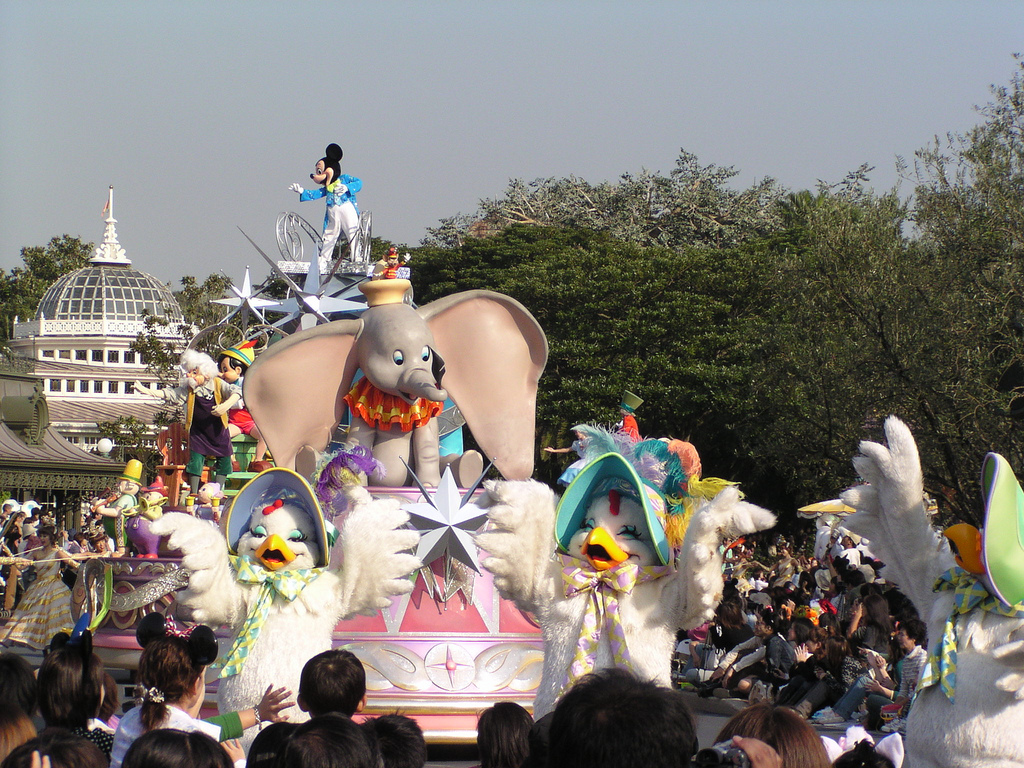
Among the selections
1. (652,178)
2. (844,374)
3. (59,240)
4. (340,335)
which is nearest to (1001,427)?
(844,374)

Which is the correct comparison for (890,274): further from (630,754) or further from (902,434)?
(630,754)

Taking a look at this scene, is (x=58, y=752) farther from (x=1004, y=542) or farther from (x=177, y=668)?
(x=1004, y=542)

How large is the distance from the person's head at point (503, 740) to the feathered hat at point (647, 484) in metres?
2.20

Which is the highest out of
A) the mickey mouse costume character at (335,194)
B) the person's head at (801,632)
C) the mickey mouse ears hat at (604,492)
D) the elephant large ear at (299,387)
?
the mickey mouse costume character at (335,194)

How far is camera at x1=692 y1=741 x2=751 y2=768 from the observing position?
267cm

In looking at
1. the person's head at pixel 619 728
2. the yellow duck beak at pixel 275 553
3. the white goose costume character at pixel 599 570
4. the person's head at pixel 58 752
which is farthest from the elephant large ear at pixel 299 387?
the person's head at pixel 619 728

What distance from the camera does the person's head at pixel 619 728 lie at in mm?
2291

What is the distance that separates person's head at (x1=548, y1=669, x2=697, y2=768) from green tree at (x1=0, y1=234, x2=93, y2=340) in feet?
168

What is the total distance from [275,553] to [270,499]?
0.43m

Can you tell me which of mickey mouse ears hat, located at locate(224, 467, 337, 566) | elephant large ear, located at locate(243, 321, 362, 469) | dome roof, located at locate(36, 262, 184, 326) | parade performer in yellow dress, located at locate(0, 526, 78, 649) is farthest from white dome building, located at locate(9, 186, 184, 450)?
mickey mouse ears hat, located at locate(224, 467, 337, 566)

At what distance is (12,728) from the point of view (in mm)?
3281

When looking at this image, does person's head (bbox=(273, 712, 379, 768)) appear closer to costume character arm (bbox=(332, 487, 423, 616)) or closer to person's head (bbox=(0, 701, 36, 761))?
person's head (bbox=(0, 701, 36, 761))

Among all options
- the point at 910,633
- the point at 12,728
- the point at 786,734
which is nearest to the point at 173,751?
the point at 12,728

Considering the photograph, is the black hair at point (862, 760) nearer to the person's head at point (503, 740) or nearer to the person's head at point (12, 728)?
the person's head at point (503, 740)
